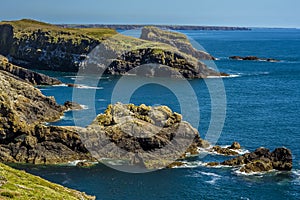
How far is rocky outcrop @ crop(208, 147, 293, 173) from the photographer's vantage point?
249 feet

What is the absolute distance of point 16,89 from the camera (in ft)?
349

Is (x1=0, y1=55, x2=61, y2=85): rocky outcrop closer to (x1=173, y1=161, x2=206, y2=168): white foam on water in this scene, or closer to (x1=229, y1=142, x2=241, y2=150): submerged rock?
(x1=229, y1=142, x2=241, y2=150): submerged rock

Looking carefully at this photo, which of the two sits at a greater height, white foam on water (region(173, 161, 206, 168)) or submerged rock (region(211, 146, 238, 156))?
submerged rock (region(211, 146, 238, 156))

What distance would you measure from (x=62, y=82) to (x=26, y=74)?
1593cm

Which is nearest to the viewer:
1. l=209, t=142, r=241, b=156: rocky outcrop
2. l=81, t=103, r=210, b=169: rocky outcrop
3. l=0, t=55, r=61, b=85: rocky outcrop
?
l=81, t=103, r=210, b=169: rocky outcrop

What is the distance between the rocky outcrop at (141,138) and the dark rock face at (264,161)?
976cm

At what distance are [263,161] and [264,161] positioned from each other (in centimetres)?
24

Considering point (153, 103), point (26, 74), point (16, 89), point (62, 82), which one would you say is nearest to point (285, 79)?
point (153, 103)

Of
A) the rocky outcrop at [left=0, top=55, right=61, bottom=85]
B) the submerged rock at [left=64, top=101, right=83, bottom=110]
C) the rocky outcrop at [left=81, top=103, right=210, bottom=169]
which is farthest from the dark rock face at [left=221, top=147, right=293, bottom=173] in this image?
the rocky outcrop at [left=0, top=55, right=61, bottom=85]

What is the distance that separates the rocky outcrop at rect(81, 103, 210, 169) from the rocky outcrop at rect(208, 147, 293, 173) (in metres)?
9.07

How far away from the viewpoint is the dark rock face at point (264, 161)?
75938 mm

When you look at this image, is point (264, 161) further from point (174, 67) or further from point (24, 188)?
point (174, 67)

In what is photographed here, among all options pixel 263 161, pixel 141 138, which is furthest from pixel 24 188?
pixel 263 161

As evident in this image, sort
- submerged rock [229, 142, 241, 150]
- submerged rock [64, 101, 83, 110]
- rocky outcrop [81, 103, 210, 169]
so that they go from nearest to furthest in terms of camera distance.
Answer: rocky outcrop [81, 103, 210, 169] < submerged rock [229, 142, 241, 150] < submerged rock [64, 101, 83, 110]
